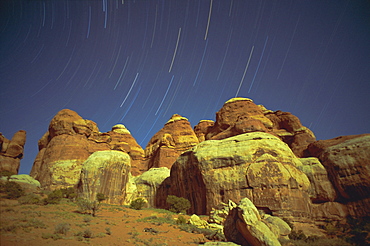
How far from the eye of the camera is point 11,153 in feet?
160

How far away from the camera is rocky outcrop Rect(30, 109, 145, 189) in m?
39.3

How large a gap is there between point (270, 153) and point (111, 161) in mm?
24686

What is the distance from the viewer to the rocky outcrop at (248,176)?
67.4 feet

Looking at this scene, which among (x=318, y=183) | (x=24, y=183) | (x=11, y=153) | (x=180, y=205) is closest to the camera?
(x=318, y=183)

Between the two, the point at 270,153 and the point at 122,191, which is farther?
the point at 122,191

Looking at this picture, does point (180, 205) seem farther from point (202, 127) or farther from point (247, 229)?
point (202, 127)

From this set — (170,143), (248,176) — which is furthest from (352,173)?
(170,143)

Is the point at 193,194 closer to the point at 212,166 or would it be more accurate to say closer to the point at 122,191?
the point at 212,166

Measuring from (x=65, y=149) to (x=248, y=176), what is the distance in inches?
1465

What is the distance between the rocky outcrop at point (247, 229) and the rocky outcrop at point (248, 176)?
350 inches

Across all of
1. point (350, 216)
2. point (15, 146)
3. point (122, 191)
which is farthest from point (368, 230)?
point (15, 146)

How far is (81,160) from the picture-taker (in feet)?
138

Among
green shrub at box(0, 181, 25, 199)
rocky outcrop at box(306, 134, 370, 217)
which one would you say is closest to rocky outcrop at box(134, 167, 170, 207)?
green shrub at box(0, 181, 25, 199)

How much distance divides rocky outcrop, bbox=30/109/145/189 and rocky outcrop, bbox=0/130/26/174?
3.67 m
